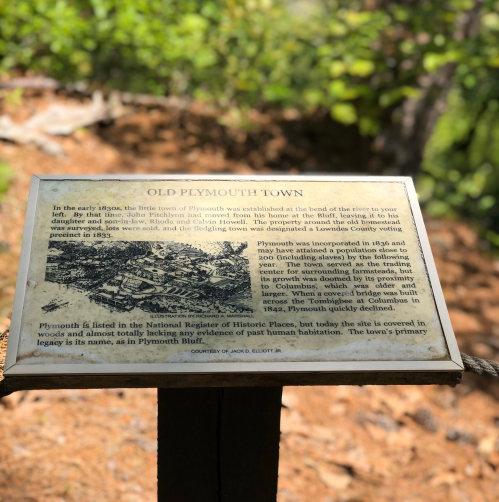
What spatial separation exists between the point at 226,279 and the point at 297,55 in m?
4.75

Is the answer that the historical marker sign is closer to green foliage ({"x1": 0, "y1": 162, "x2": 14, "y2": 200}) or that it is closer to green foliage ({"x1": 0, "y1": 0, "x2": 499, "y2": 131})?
green foliage ({"x1": 0, "y1": 162, "x2": 14, "y2": 200})

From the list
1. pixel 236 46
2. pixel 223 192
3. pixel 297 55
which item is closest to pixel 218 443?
pixel 223 192

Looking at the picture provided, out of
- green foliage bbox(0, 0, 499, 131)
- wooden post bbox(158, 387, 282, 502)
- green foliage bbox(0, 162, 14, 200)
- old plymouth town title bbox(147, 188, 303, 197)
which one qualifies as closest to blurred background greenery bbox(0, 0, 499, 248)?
green foliage bbox(0, 0, 499, 131)

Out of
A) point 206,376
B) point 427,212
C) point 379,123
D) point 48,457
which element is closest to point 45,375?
point 206,376

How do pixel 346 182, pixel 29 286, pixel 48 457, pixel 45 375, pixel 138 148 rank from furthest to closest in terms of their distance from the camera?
pixel 138 148
pixel 48 457
pixel 346 182
pixel 29 286
pixel 45 375

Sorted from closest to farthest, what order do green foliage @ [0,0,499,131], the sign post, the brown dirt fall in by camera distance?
the sign post, the brown dirt, green foliage @ [0,0,499,131]

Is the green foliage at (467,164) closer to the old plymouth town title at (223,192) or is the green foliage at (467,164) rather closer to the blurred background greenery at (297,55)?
the blurred background greenery at (297,55)

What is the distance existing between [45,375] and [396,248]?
1012mm

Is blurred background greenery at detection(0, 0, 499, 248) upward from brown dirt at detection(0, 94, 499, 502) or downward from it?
upward

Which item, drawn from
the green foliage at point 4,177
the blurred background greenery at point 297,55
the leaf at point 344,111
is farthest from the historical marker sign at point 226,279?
the leaf at point 344,111

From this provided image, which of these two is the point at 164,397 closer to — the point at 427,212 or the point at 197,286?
the point at 197,286

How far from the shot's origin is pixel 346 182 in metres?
1.66

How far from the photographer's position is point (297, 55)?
557cm

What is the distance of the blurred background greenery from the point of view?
4.12 meters
